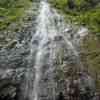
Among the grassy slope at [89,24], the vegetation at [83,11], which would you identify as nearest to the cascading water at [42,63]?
the grassy slope at [89,24]

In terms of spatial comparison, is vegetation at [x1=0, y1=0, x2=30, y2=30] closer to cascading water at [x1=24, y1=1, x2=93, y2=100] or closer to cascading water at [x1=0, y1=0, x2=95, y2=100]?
cascading water at [x1=0, y1=0, x2=95, y2=100]

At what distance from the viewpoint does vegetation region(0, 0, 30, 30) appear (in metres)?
9.57

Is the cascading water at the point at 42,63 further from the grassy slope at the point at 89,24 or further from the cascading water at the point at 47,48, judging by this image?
the grassy slope at the point at 89,24

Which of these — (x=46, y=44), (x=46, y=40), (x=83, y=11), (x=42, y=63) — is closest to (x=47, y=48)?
(x=46, y=44)

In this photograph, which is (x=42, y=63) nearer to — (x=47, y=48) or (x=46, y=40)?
(x=47, y=48)

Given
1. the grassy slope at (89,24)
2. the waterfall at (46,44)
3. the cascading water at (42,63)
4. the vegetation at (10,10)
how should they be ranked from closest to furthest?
the cascading water at (42,63)
the waterfall at (46,44)
the grassy slope at (89,24)
the vegetation at (10,10)

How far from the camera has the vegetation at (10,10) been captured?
9575 millimetres

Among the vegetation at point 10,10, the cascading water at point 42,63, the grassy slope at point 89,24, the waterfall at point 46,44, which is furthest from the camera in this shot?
the vegetation at point 10,10

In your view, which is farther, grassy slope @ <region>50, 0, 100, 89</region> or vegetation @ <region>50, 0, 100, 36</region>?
vegetation @ <region>50, 0, 100, 36</region>

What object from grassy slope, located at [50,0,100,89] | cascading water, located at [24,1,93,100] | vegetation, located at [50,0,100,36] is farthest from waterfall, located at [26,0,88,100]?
vegetation, located at [50,0,100,36]

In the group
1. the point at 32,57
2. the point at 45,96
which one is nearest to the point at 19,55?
the point at 32,57

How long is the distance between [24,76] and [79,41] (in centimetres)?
224

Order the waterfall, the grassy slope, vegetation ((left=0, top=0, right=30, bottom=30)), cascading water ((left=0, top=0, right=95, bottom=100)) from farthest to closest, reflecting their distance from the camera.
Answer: vegetation ((left=0, top=0, right=30, bottom=30)) → the grassy slope → the waterfall → cascading water ((left=0, top=0, right=95, bottom=100))

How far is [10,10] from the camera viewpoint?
35.2 ft
